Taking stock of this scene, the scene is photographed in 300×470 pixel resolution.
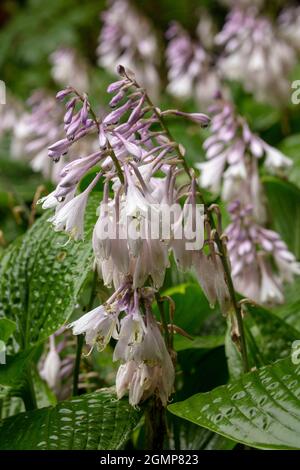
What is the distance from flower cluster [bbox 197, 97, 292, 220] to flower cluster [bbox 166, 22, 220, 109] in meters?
1.11

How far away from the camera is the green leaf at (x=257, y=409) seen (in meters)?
0.96

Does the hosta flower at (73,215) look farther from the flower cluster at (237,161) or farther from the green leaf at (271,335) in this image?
the flower cluster at (237,161)

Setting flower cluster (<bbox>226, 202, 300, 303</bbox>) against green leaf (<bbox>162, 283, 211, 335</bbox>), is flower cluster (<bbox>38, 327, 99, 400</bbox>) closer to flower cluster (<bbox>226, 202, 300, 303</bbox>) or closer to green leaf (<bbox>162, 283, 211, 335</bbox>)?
green leaf (<bbox>162, 283, 211, 335</bbox>)

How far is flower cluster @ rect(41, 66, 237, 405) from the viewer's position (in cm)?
101

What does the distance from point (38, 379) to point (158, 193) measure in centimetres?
61

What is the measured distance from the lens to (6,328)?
47.9 inches

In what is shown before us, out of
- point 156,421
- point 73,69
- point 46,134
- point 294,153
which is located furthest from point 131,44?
point 156,421

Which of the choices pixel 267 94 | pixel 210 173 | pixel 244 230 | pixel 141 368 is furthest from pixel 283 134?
pixel 141 368

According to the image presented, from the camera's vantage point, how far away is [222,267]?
1.17 metres

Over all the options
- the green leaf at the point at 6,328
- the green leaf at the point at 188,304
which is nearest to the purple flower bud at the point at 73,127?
the green leaf at the point at 6,328

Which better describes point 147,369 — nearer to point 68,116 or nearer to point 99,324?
point 99,324

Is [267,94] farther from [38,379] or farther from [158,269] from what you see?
[158,269]

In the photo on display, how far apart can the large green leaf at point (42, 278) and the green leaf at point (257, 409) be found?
0.30m

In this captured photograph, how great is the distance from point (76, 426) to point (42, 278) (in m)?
0.32
